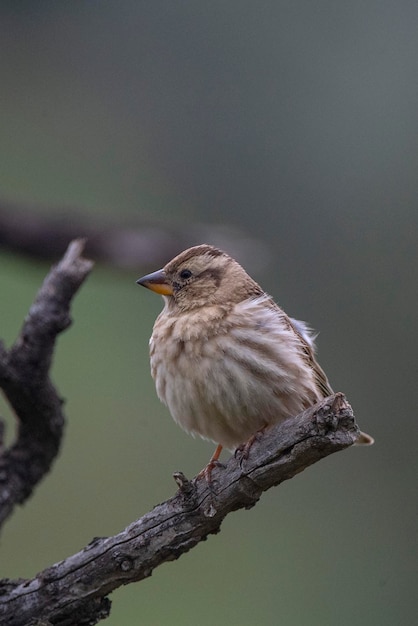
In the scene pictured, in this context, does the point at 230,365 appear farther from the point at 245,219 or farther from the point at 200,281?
the point at 245,219

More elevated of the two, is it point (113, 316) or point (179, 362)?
point (113, 316)

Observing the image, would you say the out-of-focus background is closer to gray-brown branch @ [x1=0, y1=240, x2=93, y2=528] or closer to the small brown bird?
gray-brown branch @ [x1=0, y1=240, x2=93, y2=528]

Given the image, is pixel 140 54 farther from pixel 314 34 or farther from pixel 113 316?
pixel 113 316

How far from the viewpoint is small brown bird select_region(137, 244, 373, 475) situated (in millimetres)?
4137

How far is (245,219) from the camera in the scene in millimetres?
10531

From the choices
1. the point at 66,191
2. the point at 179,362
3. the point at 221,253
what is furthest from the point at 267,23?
the point at 179,362

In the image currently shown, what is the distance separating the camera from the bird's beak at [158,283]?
4.72 m

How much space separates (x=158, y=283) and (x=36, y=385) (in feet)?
2.35

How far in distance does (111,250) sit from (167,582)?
149 inches

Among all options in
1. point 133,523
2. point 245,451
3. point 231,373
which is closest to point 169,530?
point 133,523

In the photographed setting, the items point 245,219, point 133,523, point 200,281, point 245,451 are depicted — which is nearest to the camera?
point 245,451

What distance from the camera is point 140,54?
11445 mm

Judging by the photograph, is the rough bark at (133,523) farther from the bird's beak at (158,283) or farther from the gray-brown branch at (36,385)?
the bird's beak at (158,283)

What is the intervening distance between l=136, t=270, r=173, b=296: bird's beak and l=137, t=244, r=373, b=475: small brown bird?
0.38 feet
